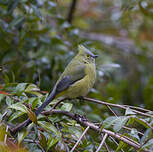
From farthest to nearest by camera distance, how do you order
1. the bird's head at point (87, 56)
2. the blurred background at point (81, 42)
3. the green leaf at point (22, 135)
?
the blurred background at point (81, 42), the bird's head at point (87, 56), the green leaf at point (22, 135)

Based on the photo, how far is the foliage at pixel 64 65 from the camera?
1980mm

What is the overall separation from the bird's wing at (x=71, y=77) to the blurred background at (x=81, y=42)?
8.0 inches

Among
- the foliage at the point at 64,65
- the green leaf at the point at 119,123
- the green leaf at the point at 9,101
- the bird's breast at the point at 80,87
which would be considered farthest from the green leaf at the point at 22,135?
the bird's breast at the point at 80,87

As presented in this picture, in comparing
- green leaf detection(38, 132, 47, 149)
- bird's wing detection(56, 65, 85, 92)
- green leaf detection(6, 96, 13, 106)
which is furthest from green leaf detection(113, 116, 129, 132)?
green leaf detection(6, 96, 13, 106)

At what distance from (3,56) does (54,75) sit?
713 millimetres

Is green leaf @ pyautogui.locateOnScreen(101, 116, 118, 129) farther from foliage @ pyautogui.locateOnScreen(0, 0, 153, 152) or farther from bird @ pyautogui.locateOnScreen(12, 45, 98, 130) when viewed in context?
bird @ pyautogui.locateOnScreen(12, 45, 98, 130)

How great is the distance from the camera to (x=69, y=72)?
268 cm

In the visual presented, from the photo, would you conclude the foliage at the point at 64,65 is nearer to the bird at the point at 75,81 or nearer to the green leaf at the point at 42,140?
the green leaf at the point at 42,140

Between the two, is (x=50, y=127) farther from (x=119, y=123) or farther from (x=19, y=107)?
(x=119, y=123)

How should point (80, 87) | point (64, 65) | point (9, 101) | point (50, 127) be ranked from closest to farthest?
point (50, 127) → point (9, 101) → point (80, 87) → point (64, 65)

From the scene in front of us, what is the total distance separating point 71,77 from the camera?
8.68 ft

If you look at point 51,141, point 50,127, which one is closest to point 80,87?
point 50,127

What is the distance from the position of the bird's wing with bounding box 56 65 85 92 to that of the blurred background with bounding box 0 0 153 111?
0.20 meters

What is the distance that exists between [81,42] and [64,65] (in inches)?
27.3
